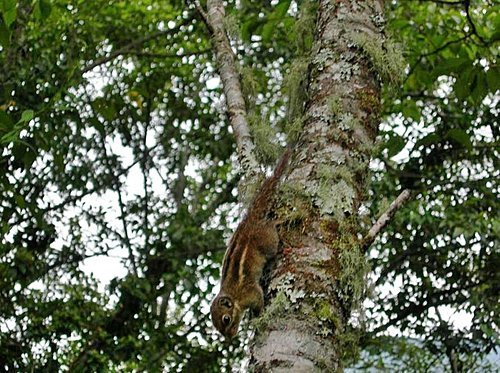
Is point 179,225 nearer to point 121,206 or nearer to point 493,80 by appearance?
point 121,206

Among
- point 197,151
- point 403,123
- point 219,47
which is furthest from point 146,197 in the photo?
point 219,47

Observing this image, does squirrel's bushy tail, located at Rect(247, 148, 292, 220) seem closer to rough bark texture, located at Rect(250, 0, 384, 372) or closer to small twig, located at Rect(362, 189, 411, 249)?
rough bark texture, located at Rect(250, 0, 384, 372)

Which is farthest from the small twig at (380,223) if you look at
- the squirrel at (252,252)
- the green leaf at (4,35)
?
the green leaf at (4,35)

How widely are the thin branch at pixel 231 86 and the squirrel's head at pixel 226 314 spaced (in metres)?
0.41

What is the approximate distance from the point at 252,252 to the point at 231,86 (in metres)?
0.67

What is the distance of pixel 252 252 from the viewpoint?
176 cm

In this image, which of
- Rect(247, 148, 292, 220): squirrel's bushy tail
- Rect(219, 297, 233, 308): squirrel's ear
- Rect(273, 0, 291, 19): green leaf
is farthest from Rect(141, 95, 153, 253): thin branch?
Rect(247, 148, 292, 220): squirrel's bushy tail

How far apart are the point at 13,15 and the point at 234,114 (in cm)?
69

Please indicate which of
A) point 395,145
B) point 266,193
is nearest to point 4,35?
point 266,193

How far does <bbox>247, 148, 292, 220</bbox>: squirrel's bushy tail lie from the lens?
6.17 feet

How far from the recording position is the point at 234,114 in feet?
7.20

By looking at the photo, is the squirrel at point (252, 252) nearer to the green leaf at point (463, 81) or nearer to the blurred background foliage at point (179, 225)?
the green leaf at point (463, 81)

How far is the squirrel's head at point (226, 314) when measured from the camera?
2.31 m

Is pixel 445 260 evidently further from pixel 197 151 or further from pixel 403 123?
pixel 197 151
